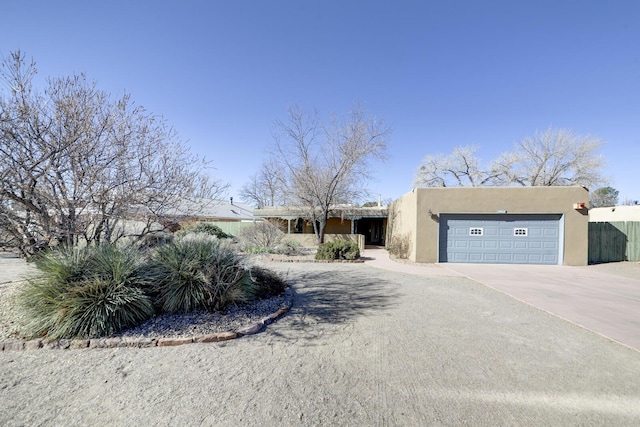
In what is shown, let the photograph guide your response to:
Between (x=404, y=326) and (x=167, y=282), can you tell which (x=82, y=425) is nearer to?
(x=167, y=282)

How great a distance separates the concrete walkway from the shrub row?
639 centimetres

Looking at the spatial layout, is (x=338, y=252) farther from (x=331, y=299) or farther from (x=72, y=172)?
(x=72, y=172)

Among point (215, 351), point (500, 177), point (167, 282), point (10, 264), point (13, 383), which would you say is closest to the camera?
point (13, 383)

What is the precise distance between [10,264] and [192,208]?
10.1 m

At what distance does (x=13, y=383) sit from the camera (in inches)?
111

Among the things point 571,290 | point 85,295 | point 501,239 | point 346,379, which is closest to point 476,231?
point 501,239

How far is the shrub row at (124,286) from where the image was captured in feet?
12.5

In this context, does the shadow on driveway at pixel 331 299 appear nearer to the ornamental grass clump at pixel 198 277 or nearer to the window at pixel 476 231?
the ornamental grass clump at pixel 198 277

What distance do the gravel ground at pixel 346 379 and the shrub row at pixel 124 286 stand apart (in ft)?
1.69

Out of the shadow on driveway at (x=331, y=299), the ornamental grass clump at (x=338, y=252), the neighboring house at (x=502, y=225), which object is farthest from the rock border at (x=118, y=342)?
the neighboring house at (x=502, y=225)

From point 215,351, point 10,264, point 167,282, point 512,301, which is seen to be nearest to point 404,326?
point 215,351

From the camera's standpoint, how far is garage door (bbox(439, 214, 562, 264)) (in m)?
11.6

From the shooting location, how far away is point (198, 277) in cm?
481

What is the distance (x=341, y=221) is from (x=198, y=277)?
17578 millimetres
